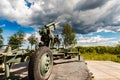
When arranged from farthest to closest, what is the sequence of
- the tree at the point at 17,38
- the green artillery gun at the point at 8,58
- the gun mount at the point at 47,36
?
the tree at the point at 17,38
the gun mount at the point at 47,36
the green artillery gun at the point at 8,58

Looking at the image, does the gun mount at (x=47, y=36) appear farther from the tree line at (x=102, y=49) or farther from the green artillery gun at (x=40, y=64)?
the tree line at (x=102, y=49)

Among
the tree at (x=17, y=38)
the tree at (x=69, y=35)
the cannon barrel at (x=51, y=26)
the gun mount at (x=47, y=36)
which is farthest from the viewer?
the tree at (x=69, y=35)

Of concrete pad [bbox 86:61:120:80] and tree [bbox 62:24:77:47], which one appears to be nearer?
concrete pad [bbox 86:61:120:80]

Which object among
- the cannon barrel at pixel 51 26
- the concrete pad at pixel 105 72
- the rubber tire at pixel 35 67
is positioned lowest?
the concrete pad at pixel 105 72

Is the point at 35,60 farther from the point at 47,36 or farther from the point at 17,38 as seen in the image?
the point at 17,38

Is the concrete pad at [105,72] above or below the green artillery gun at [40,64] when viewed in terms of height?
below

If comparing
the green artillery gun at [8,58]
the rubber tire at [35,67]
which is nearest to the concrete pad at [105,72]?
the green artillery gun at [8,58]

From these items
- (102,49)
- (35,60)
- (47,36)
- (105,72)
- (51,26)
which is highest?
(51,26)

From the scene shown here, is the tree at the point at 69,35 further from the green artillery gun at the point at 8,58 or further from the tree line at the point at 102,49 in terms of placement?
the green artillery gun at the point at 8,58

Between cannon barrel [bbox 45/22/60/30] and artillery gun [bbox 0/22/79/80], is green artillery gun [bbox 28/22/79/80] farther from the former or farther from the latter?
cannon barrel [bbox 45/22/60/30]

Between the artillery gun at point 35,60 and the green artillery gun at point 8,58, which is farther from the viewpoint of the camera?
the green artillery gun at point 8,58

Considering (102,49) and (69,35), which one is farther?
(69,35)

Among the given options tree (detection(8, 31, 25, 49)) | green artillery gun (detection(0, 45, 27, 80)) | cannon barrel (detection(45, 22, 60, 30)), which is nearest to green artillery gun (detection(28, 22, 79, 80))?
green artillery gun (detection(0, 45, 27, 80))

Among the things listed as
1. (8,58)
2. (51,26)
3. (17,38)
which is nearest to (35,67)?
(8,58)
